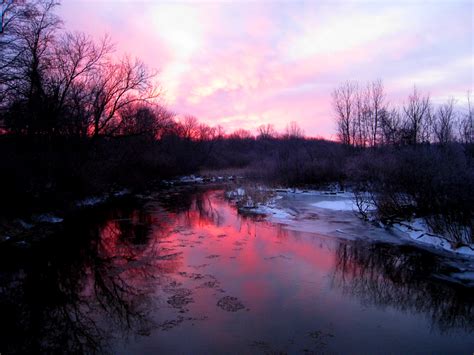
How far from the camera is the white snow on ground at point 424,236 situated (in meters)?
9.71

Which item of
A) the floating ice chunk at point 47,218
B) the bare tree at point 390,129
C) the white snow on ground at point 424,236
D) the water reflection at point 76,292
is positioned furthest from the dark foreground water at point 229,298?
the bare tree at point 390,129

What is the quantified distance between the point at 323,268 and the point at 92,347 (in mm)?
6016

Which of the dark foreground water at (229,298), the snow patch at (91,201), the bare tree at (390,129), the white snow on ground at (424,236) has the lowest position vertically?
the dark foreground water at (229,298)

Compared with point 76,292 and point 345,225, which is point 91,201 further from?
point 345,225

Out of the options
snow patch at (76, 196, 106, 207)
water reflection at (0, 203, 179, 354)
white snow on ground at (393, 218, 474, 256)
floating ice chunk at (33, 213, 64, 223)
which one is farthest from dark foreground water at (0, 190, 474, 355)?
snow patch at (76, 196, 106, 207)

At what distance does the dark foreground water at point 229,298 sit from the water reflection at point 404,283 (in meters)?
0.04

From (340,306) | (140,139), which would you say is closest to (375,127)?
(140,139)

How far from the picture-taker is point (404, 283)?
8.01 m

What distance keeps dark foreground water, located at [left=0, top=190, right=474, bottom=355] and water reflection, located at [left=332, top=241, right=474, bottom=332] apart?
0.04m

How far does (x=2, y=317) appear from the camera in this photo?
619 centimetres

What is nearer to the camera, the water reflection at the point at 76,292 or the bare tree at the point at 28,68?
the water reflection at the point at 76,292

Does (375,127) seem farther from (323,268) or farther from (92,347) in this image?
(92,347)

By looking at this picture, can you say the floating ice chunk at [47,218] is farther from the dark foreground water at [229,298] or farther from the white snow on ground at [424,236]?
the white snow on ground at [424,236]

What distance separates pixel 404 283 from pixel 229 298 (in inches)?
176
